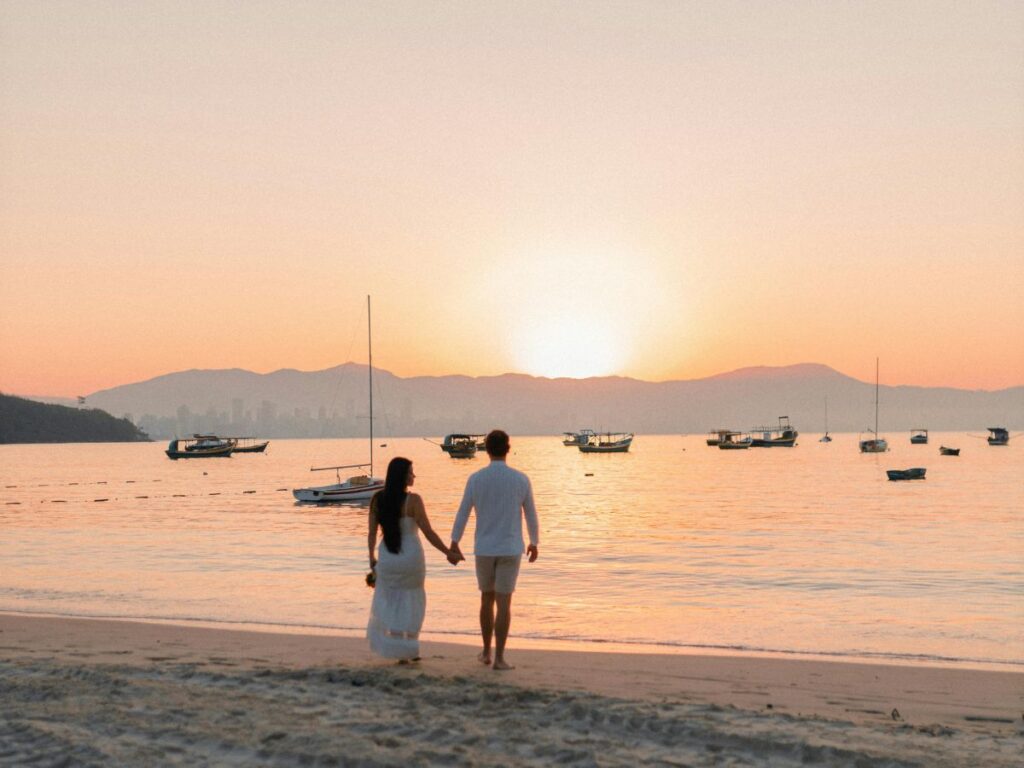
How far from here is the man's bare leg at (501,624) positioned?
9.88 m

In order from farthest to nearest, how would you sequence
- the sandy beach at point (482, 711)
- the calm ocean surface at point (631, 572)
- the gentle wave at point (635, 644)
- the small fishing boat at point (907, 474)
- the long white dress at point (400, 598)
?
the small fishing boat at point (907, 474)
the calm ocean surface at point (631, 572)
the gentle wave at point (635, 644)
the long white dress at point (400, 598)
the sandy beach at point (482, 711)

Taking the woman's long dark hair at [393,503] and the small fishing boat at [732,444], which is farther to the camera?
the small fishing boat at [732,444]

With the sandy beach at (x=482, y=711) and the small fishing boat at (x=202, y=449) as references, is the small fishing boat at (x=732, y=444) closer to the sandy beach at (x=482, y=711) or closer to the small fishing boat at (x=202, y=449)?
the small fishing boat at (x=202, y=449)

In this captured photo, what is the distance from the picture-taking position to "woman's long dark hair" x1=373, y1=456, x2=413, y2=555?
31.5ft

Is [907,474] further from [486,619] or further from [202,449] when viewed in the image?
[202,449]

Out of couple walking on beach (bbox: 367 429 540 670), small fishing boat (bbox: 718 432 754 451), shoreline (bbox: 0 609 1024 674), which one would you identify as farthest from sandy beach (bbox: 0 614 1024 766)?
small fishing boat (bbox: 718 432 754 451)

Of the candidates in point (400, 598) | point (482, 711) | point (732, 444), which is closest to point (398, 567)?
point (400, 598)

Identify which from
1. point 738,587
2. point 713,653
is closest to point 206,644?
point 713,653

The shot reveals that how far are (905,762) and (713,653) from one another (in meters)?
6.47

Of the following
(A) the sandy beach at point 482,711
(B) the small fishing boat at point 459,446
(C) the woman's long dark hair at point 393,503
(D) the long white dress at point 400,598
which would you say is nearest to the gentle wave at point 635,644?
(A) the sandy beach at point 482,711

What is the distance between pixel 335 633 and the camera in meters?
15.0

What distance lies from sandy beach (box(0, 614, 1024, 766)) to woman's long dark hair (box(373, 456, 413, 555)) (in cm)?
139

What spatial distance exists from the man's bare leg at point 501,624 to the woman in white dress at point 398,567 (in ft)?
2.60

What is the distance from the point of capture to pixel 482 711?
815cm
